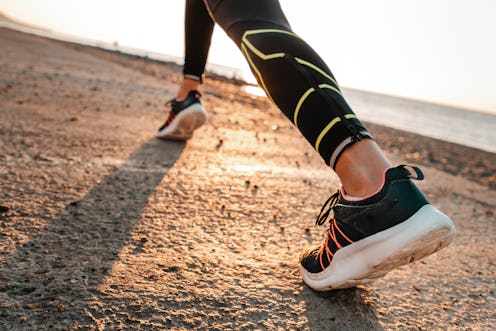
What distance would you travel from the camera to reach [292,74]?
3.17ft

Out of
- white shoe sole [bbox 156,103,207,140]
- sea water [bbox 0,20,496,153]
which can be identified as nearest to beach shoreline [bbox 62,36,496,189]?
white shoe sole [bbox 156,103,207,140]

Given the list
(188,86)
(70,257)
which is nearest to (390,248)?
(70,257)

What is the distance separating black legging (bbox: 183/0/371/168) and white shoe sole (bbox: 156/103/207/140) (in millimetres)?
1113

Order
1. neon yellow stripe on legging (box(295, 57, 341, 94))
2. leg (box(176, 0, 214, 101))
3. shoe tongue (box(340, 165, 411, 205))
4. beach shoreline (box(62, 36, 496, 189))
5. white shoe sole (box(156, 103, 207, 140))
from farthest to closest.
→ beach shoreline (box(62, 36, 496, 189))
white shoe sole (box(156, 103, 207, 140))
leg (box(176, 0, 214, 101))
neon yellow stripe on legging (box(295, 57, 341, 94))
shoe tongue (box(340, 165, 411, 205))

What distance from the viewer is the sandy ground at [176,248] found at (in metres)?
0.82

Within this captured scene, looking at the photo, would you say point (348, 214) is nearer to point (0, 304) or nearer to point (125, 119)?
point (0, 304)

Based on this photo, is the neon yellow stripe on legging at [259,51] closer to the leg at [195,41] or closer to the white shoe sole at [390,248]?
the white shoe sole at [390,248]

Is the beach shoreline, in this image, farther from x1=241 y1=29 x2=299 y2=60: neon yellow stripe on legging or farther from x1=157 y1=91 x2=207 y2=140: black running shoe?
x1=241 y1=29 x2=299 y2=60: neon yellow stripe on legging

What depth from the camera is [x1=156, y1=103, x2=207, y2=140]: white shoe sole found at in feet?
7.20

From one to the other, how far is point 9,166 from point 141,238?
0.76 meters

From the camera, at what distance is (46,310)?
739 millimetres

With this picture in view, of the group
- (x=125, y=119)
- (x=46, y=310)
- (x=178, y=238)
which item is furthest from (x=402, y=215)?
(x=125, y=119)

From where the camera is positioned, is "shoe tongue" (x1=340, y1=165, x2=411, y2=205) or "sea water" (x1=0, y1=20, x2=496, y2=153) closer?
"shoe tongue" (x1=340, y1=165, x2=411, y2=205)

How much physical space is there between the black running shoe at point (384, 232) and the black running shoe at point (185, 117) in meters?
1.43
